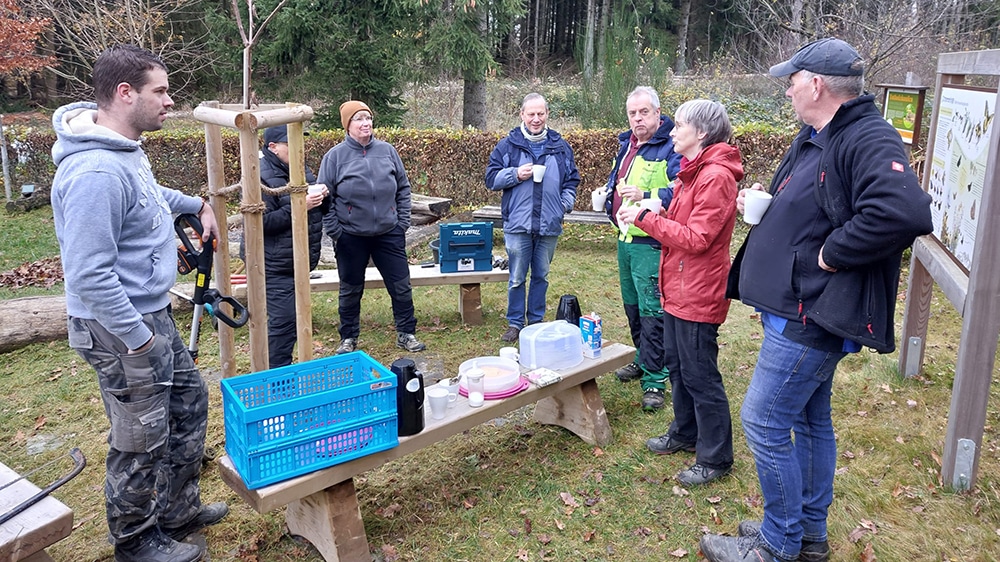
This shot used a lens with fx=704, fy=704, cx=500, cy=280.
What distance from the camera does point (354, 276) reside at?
5512mm

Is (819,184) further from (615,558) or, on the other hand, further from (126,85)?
(126,85)

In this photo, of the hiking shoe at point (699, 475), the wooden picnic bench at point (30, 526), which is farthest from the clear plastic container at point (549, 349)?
the wooden picnic bench at point (30, 526)

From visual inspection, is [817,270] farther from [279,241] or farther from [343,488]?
[279,241]

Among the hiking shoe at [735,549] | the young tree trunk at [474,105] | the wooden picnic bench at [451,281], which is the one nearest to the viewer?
the hiking shoe at [735,549]

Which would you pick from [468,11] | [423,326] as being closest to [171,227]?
[423,326]

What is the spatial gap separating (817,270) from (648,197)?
1.95 m

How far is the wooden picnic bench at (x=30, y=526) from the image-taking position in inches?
97.3

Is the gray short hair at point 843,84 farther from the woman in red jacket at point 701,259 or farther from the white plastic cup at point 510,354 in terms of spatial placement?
the white plastic cup at point 510,354

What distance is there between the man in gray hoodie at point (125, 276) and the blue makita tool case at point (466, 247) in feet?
10.7

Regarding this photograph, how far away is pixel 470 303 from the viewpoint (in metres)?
6.34

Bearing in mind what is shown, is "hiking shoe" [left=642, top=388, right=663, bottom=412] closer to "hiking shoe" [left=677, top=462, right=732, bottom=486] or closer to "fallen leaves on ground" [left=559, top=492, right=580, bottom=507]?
"hiking shoe" [left=677, top=462, right=732, bottom=486]

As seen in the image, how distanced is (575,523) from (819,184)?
1930mm

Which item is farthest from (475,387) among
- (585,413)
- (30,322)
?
(30,322)

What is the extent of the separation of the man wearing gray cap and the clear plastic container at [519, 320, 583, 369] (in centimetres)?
128
